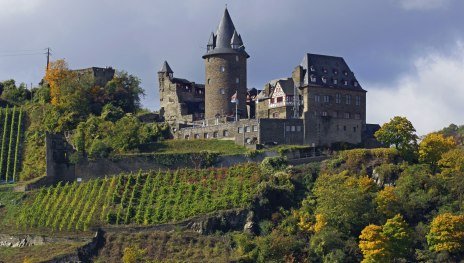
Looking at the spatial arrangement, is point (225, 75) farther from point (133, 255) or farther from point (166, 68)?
point (133, 255)

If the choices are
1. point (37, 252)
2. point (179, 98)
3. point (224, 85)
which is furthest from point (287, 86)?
point (37, 252)

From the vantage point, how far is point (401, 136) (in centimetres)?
8462

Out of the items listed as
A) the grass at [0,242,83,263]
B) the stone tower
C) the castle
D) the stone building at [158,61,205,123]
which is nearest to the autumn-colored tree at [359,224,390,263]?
the castle

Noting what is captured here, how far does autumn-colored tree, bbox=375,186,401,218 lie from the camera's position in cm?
7612

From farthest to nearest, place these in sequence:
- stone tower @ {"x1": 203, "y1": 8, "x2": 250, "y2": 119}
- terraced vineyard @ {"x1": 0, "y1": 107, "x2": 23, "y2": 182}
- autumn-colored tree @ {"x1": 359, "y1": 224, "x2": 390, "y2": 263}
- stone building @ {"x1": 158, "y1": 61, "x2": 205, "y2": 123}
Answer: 1. stone building @ {"x1": 158, "y1": 61, "x2": 205, "y2": 123}
2. stone tower @ {"x1": 203, "y1": 8, "x2": 250, "y2": 119}
3. terraced vineyard @ {"x1": 0, "y1": 107, "x2": 23, "y2": 182}
4. autumn-colored tree @ {"x1": 359, "y1": 224, "x2": 390, "y2": 263}

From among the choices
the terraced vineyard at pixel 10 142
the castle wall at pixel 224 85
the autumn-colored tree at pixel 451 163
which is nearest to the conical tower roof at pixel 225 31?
the castle wall at pixel 224 85

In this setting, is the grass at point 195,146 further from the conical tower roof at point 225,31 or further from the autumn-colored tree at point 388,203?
the autumn-colored tree at point 388,203

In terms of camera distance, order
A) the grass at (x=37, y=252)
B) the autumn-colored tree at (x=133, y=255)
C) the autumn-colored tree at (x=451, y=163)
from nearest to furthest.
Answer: the autumn-colored tree at (x=133, y=255) < the grass at (x=37, y=252) < the autumn-colored tree at (x=451, y=163)

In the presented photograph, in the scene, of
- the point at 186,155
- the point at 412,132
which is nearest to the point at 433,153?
the point at 412,132

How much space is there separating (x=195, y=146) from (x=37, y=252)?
17778mm

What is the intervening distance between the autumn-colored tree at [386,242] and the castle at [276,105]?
15373mm

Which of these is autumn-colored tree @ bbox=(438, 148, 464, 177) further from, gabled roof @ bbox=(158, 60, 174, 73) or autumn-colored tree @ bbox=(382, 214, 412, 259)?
gabled roof @ bbox=(158, 60, 174, 73)

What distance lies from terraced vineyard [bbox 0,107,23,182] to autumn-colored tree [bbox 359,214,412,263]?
28.5 metres

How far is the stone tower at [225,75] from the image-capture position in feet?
310
